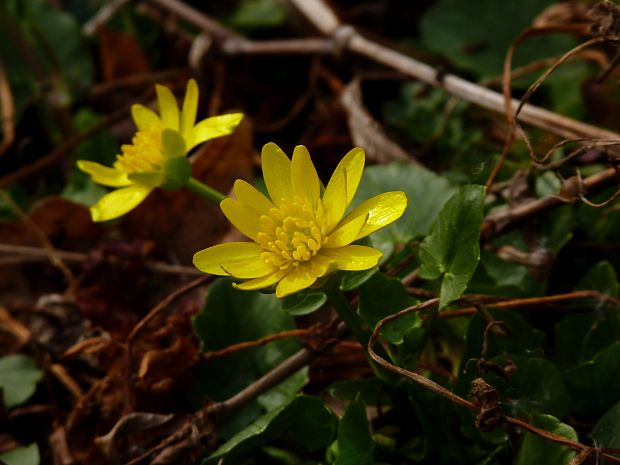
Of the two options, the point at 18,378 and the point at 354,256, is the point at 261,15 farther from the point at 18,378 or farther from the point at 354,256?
the point at 354,256

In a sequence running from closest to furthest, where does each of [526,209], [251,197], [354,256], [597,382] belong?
[354,256] → [251,197] → [597,382] → [526,209]

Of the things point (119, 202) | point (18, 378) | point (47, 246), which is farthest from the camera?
point (47, 246)

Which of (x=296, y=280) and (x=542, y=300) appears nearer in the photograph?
(x=296, y=280)

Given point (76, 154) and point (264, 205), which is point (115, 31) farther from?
point (264, 205)

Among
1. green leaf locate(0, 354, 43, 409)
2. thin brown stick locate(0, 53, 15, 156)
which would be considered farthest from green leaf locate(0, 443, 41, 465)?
thin brown stick locate(0, 53, 15, 156)

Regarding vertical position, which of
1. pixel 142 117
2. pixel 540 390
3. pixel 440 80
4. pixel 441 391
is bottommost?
pixel 540 390

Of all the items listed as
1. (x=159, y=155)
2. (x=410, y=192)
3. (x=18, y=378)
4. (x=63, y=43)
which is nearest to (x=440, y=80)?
(x=410, y=192)

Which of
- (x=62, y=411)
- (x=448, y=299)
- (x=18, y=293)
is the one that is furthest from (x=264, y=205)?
(x=18, y=293)
